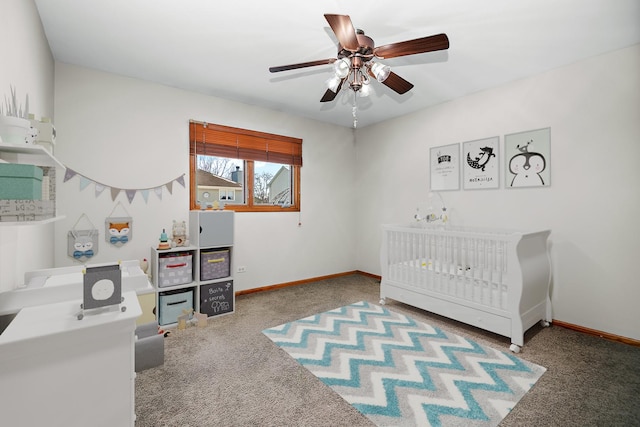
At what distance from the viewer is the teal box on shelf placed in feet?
3.40

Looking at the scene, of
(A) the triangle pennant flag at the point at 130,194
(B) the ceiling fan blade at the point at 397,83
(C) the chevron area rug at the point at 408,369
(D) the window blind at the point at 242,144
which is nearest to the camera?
(C) the chevron area rug at the point at 408,369

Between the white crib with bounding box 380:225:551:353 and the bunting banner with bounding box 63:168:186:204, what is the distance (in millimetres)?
2382

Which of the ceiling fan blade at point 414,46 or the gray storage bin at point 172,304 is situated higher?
the ceiling fan blade at point 414,46

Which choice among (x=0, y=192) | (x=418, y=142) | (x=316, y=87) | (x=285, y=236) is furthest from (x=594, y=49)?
(x=0, y=192)

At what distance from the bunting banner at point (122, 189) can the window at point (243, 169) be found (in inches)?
8.5

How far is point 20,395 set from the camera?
38.1 inches

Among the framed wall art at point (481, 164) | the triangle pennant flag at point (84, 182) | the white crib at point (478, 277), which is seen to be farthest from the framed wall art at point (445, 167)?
the triangle pennant flag at point (84, 182)

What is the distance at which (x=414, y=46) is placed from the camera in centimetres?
168

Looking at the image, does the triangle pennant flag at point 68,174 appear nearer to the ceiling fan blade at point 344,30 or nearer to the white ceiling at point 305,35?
the white ceiling at point 305,35

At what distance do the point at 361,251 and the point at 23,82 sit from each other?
4.03m

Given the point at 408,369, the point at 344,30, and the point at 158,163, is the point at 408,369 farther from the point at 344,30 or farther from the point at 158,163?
the point at 158,163

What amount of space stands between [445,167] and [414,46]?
2.11 metres

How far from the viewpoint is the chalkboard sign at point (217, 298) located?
2.92m

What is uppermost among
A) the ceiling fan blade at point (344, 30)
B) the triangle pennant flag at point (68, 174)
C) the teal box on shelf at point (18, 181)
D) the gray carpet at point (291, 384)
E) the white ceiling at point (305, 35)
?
the white ceiling at point (305, 35)
